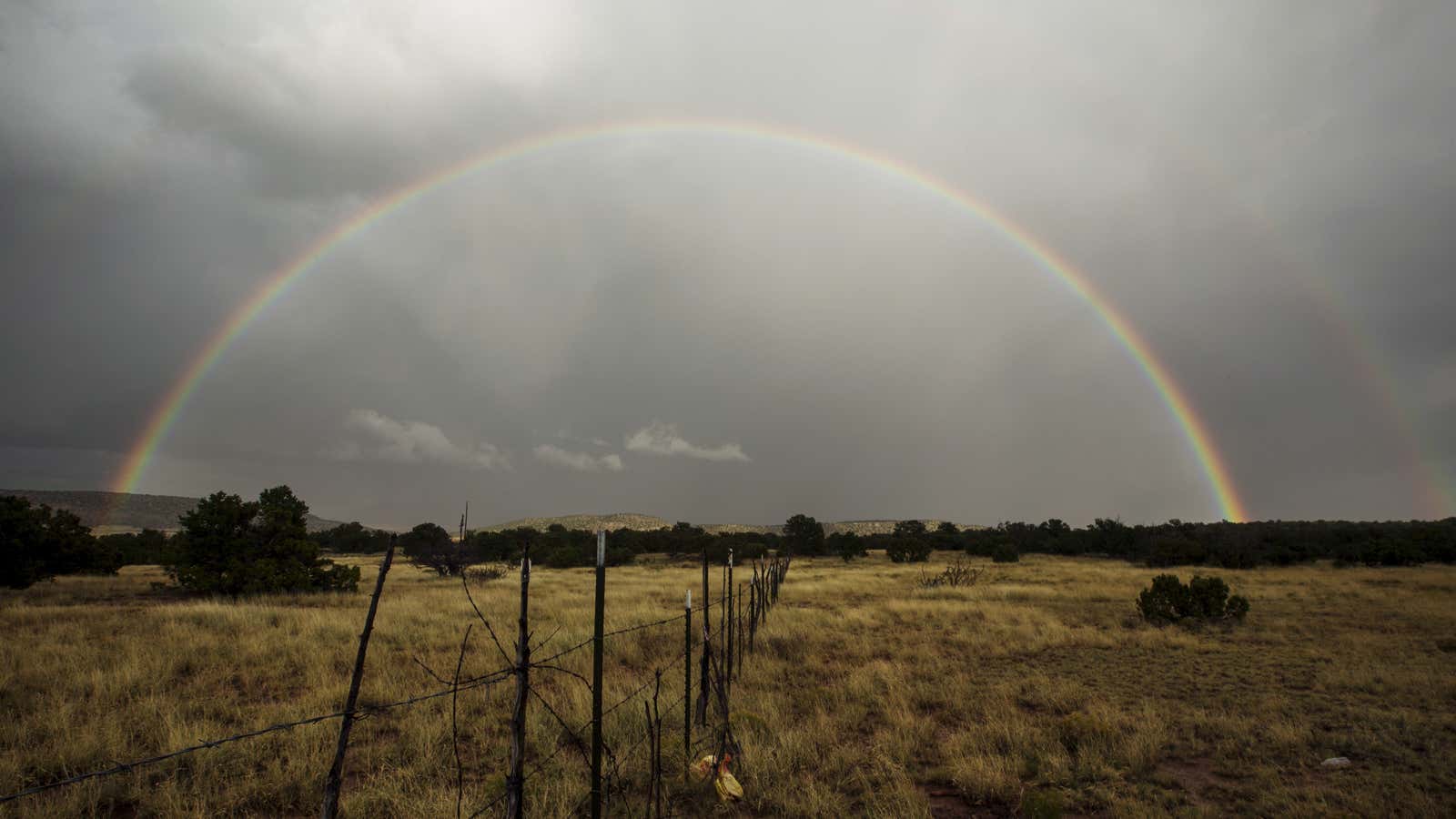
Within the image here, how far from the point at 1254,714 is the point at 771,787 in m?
8.29

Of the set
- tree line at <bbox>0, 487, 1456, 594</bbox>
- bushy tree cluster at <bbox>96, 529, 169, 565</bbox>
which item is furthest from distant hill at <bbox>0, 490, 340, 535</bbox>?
tree line at <bbox>0, 487, 1456, 594</bbox>

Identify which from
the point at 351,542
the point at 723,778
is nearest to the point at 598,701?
the point at 723,778

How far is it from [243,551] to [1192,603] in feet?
96.9

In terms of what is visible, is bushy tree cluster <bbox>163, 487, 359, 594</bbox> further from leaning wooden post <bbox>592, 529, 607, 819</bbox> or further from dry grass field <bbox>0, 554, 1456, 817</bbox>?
leaning wooden post <bbox>592, 529, 607, 819</bbox>

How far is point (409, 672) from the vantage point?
456 inches

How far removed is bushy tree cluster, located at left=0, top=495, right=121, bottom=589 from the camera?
21.4m

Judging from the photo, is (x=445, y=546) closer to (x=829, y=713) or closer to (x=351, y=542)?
(x=829, y=713)

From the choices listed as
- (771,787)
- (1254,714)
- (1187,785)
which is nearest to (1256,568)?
(1254,714)

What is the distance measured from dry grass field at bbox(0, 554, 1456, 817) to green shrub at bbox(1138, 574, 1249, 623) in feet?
2.65

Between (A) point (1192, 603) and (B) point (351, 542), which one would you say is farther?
(B) point (351, 542)

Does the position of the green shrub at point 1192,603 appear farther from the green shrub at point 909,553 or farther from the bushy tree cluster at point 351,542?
the bushy tree cluster at point 351,542

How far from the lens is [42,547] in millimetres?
23750

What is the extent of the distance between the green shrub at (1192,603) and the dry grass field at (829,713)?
0.81 metres

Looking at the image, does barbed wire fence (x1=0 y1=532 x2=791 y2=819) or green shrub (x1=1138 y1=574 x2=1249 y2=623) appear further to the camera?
green shrub (x1=1138 y1=574 x2=1249 y2=623)
